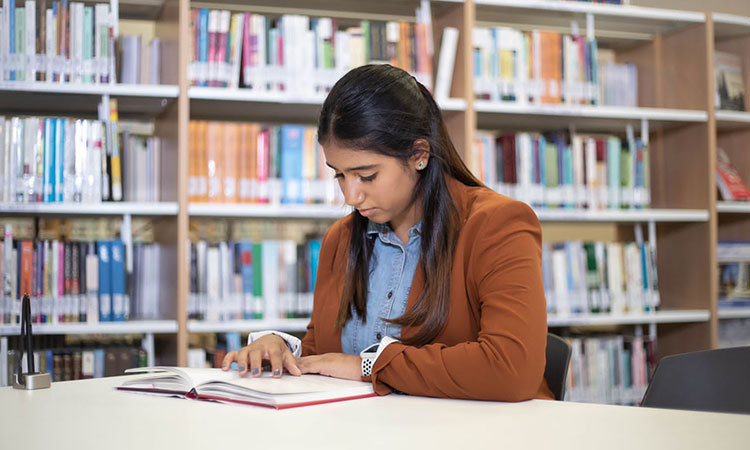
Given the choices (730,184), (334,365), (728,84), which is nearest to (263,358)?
(334,365)

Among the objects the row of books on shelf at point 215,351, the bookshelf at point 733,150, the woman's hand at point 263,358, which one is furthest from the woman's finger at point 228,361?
the bookshelf at point 733,150

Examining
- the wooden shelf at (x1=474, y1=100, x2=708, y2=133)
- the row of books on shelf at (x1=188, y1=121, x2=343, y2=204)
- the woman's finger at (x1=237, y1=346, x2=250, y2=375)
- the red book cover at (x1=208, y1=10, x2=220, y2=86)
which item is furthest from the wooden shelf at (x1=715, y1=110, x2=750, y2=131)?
the woman's finger at (x1=237, y1=346, x2=250, y2=375)

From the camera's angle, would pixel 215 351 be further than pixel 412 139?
Yes

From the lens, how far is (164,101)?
8.65 ft

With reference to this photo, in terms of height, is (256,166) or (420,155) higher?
(256,166)

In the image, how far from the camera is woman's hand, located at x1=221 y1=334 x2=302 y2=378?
1.36 meters

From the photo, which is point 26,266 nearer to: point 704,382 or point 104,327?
point 104,327

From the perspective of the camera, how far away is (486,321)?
133 centimetres

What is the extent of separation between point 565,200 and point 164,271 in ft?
5.10

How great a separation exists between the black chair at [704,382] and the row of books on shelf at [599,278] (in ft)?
4.91

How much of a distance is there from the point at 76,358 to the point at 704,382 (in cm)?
197

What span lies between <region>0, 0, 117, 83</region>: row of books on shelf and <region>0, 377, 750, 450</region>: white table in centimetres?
155

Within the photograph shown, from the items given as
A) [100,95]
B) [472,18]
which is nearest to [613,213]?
[472,18]

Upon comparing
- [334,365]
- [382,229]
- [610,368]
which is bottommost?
[610,368]
